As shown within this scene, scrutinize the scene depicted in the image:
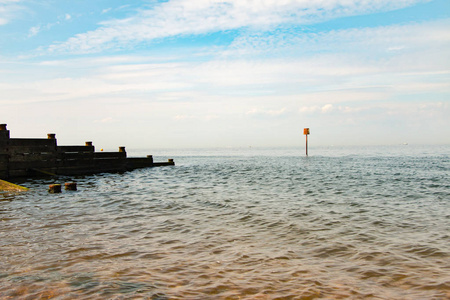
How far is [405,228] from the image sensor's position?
812cm

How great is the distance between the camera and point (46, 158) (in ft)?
71.5

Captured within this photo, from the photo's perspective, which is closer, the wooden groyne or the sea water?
the sea water

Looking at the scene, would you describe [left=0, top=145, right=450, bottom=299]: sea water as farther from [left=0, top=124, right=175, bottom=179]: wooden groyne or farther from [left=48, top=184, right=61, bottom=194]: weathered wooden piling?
[left=0, top=124, right=175, bottom=179]: wooden groyne

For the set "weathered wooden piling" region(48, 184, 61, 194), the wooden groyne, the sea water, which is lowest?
the sea water

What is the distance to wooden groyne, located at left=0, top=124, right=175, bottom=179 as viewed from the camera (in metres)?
19.4

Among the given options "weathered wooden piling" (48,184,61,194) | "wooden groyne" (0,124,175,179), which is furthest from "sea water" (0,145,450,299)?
"wooden groyne" (0,124,175,179)

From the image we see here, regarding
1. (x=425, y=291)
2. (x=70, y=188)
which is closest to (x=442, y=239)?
(x=425, y=291)

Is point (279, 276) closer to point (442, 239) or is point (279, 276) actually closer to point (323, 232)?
point (323, 232)

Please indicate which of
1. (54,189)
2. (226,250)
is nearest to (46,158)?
(54,189)

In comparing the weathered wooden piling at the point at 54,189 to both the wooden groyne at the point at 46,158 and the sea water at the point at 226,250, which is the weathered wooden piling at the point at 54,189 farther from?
the wooden groyne at the point at 46,158

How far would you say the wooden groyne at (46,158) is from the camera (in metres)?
19.4

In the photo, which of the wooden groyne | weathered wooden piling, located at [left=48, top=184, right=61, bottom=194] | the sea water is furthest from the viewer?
the wooden groyne

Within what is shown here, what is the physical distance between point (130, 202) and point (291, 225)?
7.03 metres

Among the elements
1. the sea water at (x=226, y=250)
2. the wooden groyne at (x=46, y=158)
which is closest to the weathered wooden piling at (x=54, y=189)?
the sea water at (x=226, y=250)
